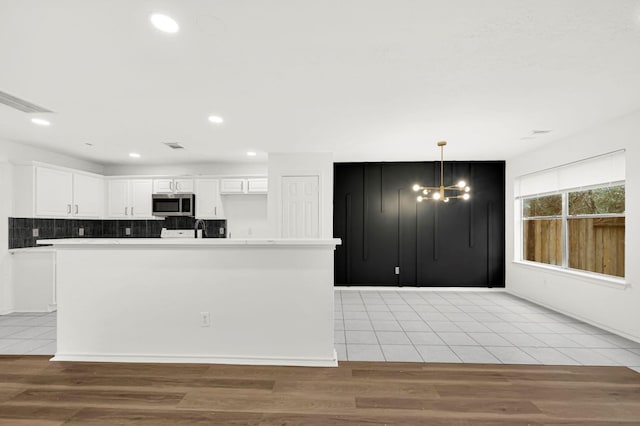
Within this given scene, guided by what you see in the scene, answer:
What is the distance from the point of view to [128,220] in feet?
20.9

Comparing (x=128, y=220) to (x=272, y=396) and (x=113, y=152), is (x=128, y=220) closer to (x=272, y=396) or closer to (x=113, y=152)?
(x=113, y=152)

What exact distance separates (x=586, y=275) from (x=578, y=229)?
729 mm

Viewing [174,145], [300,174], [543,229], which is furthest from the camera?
[300,174]

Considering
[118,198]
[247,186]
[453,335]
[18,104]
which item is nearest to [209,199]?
[247,186]

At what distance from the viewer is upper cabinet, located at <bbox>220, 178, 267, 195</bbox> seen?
231 inches

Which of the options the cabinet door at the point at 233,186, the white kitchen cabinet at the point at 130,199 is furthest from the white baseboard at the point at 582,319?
the white kitchen cabinet at the point at 130,199

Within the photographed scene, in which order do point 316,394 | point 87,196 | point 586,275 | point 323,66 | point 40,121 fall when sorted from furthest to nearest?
point 87,196 → point 586,275 → point 40,121 → point 323,66 → point 316,394

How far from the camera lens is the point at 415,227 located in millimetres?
6145

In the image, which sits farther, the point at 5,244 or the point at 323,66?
the point at 5,244

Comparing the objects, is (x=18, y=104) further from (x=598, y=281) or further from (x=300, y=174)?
(x=598, y=281)

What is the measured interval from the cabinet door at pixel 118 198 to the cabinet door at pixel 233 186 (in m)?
1.97

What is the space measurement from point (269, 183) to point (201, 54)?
10.6ft

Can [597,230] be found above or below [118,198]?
below

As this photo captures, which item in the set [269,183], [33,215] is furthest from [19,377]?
[269,183]
